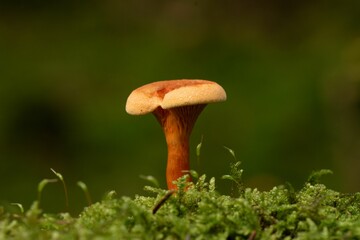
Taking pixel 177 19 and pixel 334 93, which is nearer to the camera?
pixel 334 93

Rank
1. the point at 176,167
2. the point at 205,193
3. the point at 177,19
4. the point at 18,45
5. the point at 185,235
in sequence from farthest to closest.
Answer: the point at 177,19, the point at 18,45, the point at 176,167, the point at 205,193, the point at 185,235

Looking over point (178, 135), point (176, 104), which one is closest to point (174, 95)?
point (176, 104)

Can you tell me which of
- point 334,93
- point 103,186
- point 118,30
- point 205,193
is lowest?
point 103,186

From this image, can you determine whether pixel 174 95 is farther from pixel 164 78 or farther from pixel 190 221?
pixel 164 78

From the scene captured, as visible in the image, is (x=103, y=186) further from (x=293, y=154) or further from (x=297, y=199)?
(x=297, y=199)

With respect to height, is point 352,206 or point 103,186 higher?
point 352,206

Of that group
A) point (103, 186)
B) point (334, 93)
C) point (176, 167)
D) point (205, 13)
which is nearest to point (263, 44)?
point (205, 13)

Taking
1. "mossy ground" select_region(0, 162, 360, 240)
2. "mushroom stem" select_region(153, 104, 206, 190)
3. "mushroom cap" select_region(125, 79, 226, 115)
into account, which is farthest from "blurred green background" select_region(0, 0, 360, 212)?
"mossy ground" select_region(0, 162, 360, 240)

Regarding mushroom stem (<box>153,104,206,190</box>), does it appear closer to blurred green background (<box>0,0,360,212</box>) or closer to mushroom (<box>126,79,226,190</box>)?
mushroom (<box>126,79,226,190</box>)
